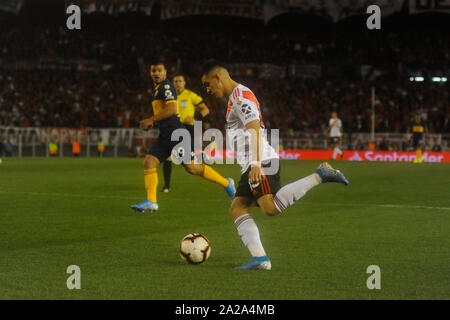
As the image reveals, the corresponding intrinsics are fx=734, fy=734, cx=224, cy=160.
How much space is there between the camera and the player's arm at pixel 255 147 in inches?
249

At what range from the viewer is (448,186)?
16453 millimetres

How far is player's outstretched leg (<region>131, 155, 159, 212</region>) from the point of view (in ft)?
36.8

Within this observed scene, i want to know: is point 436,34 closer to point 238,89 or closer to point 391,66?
point 391,66

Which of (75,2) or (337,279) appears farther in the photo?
(75,2)

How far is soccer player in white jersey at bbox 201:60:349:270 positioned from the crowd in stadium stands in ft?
99.8

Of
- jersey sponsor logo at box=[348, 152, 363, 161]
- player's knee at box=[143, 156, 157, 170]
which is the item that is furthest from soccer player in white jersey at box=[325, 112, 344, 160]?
player's knee at box=[143, 156, 157, 170]

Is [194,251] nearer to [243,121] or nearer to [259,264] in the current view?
[259,264]


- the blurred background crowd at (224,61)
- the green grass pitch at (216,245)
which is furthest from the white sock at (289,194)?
the blurred background crowd at (224,61)

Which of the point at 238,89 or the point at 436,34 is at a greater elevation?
the point at 436,34

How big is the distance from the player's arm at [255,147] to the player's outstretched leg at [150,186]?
507cm

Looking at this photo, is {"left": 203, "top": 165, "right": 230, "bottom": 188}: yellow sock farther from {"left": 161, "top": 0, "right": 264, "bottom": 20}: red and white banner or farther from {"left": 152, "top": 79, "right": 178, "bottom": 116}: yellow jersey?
{"left": 161, "top": 0, "right": 264, "bottom": 20}: red and white banner

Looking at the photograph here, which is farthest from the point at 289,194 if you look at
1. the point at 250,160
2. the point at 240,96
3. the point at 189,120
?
the point at 189,120

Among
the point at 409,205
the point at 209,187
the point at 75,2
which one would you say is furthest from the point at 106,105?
the point at 409,205

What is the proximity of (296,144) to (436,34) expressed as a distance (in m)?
16.7
